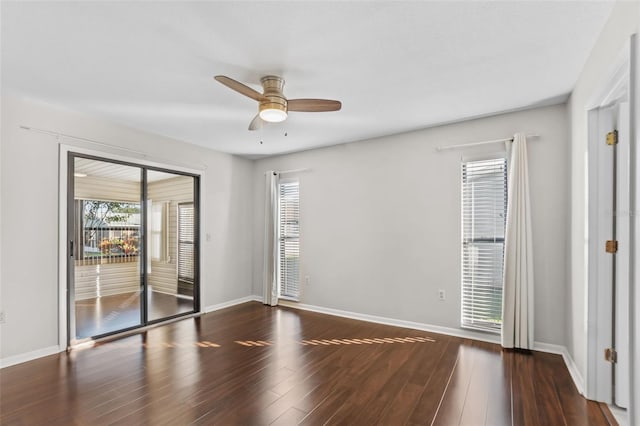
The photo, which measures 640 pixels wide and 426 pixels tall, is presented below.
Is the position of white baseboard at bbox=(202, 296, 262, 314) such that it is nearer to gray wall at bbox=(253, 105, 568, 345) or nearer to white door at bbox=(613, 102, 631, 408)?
gray wall at bbox=(253, 105, 568, 345)

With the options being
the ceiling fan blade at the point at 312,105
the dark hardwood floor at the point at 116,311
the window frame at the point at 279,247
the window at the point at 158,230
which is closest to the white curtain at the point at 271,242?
the window frame at the point at 279,247

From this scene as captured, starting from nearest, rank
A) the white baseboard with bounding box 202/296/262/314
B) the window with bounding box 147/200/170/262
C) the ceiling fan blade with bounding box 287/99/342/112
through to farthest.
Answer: the ceiling fan blade with bounding box 287/99/342/112 < the window with bounding box 147/200/170/262 < the white baseboard with bounding box 202/296/262/314

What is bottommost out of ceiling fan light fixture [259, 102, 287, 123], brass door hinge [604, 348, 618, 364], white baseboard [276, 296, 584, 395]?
white baseboard [276, 296, 584, 395]

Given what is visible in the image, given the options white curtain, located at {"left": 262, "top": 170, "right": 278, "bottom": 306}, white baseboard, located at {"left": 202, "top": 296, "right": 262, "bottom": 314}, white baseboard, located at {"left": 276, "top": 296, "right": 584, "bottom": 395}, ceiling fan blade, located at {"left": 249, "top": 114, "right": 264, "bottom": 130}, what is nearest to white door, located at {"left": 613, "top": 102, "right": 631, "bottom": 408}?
white baseboard, located at {"left": 276, "top": 296, "right": 584, "bottom": 395}

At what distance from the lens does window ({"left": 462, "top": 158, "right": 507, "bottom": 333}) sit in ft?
11.7

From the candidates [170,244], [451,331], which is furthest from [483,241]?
[170,244]

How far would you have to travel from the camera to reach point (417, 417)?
85.5 inches

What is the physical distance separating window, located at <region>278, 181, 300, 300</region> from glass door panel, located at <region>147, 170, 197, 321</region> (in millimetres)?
1413

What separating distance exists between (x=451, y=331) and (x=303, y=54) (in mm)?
3472

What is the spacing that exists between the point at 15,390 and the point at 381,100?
4.08 meters

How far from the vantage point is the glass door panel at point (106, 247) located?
358 cm

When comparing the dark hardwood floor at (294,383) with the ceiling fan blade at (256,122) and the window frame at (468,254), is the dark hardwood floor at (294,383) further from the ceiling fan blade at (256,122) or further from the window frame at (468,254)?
the ceiling fan blade at (256,122)

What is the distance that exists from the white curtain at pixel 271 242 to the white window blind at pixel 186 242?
1.19 meters

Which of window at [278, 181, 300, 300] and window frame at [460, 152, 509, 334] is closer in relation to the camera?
window frame at [460, 152, 509, 334]
